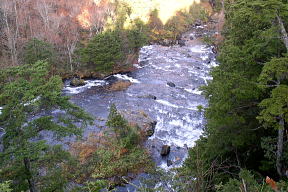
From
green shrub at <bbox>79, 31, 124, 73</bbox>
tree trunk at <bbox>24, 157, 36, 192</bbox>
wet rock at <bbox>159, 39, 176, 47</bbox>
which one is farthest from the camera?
wet rock at <bbox>159, 39, 176, 47</bbox>

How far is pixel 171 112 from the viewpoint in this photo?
24.5 metres

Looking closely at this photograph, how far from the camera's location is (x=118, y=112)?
899 inches

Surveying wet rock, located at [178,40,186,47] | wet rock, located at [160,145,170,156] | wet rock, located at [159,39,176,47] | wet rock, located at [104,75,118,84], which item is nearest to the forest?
wet rock, located at [104,75,118,84]

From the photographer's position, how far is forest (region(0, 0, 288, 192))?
923 cm

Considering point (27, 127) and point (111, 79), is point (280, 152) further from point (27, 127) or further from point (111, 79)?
point (111, 79)

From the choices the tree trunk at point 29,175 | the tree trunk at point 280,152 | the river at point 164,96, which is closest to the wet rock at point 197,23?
the river at point 164,96

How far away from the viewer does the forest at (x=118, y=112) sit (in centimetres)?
923

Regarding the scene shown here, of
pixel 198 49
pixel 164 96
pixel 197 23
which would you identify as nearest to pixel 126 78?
pixel 164 96

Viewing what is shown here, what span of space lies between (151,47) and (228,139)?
36.1 meters

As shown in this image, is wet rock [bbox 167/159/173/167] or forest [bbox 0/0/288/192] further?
wet rock [bbox 167/159/173/167]

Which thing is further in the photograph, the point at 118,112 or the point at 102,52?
the point at 102,52

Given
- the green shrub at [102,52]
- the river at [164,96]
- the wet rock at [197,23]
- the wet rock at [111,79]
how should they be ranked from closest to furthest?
the river at [164,96] < the green shrub at [102,52] < the wet rock at [111,79] < the wet rock at [197,23]

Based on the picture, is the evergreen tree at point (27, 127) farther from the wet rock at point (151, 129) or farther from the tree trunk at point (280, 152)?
the wet rock at point (151, 129)

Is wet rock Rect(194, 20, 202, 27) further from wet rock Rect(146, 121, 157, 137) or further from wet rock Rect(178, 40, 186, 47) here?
wet rock Rect(146, 121, 157, 137)
